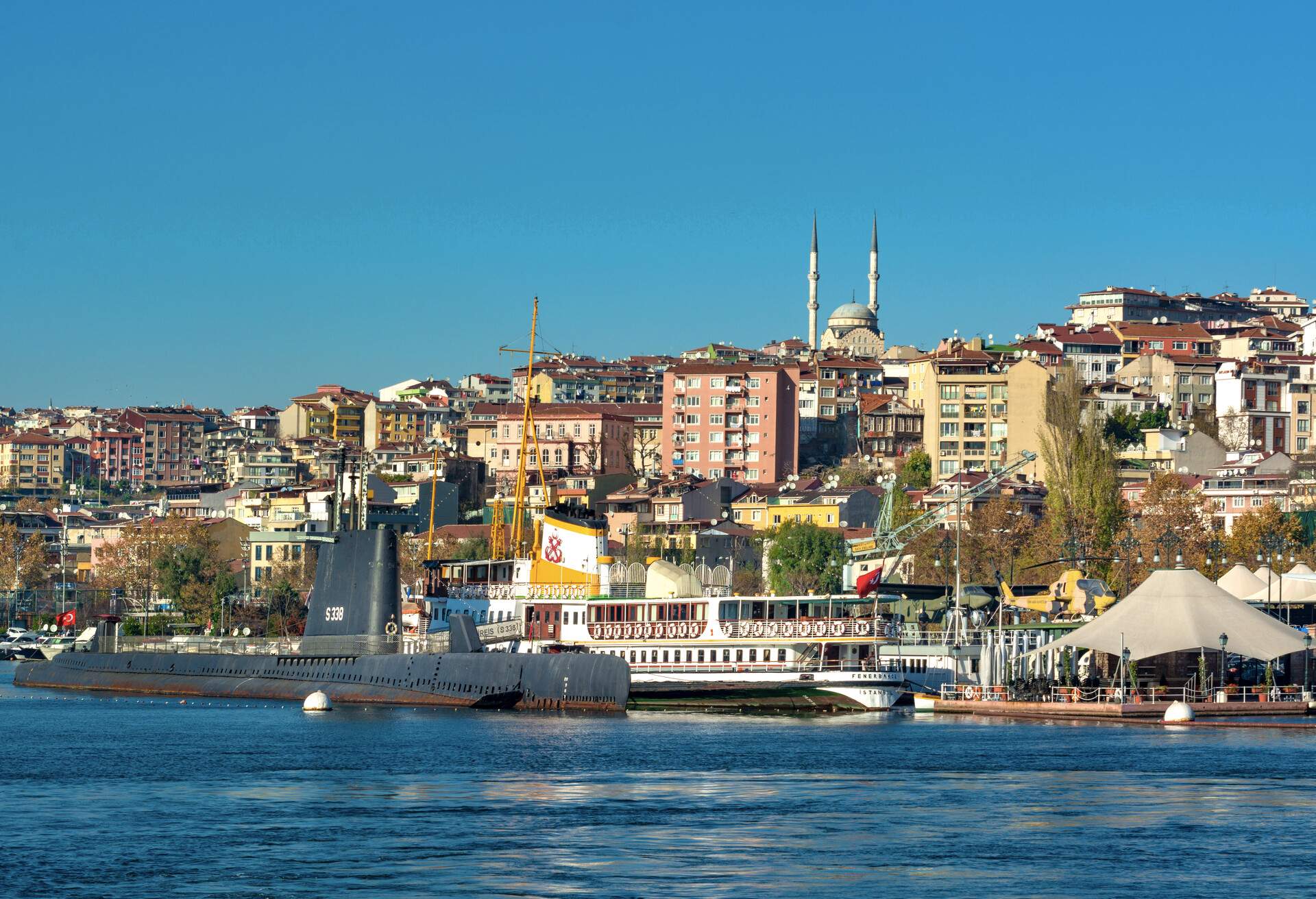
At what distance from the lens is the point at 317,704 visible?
61.8 m

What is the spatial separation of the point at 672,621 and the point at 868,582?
240 inches

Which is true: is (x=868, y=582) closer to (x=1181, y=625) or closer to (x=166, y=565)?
(x=1181, y=625)

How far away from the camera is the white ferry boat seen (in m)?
60.0

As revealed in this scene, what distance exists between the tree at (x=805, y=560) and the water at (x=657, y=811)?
61240 mm

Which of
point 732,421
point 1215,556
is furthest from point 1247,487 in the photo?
point 732,421

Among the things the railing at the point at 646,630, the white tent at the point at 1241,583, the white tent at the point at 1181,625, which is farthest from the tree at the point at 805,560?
the white tent at the point at 1181,625

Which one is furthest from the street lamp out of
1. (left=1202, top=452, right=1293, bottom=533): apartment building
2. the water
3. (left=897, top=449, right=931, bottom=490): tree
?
(left=897, top=449, right=931, bottom=490): tree

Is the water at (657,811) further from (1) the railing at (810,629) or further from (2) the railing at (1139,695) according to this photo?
(1) the railing at (810,629)

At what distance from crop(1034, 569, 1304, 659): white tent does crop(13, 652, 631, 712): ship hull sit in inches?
550

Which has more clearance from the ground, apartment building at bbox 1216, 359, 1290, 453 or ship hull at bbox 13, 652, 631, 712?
apartment building at bbox 1216, 359, 1290, 453

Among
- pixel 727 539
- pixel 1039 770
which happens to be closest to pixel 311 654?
pixel 1039 770

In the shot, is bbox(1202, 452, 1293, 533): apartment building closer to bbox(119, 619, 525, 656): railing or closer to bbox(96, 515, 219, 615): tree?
bbox(96, 515, 219, 615): tree

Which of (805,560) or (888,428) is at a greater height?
(888,428)

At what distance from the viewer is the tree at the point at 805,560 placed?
116 m
